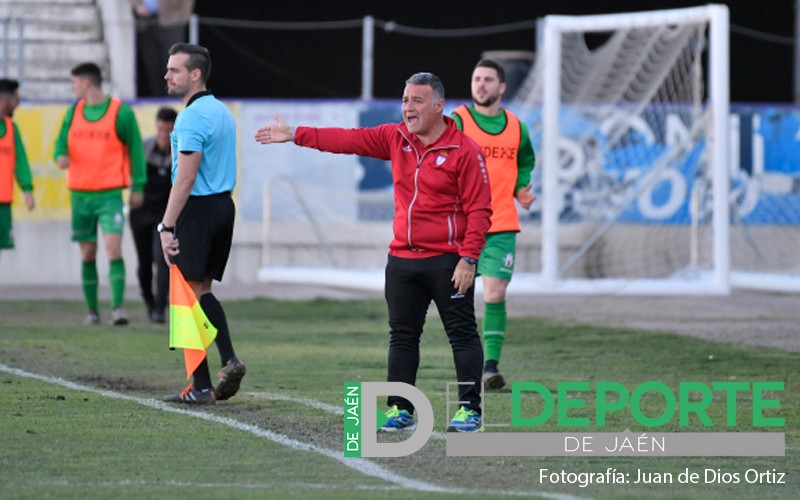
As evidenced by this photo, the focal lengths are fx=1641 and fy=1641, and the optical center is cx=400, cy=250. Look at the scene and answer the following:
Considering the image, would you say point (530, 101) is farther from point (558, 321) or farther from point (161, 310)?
point (161, 310)

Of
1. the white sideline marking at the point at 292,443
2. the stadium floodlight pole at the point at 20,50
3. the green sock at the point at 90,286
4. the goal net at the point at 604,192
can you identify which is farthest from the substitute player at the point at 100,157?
the stadium floodlight pole at the point at 20,50

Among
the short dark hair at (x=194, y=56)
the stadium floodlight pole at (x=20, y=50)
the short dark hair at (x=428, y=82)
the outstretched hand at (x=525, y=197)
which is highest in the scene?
the stadium floodlight pole at (x=20, y=50)

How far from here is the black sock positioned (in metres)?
9.64

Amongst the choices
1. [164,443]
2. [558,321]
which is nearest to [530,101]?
[558,321]

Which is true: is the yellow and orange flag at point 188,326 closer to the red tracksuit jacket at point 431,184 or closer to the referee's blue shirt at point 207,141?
the referee's blue shirt at point 207,141

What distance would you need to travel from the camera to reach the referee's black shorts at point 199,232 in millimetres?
9609

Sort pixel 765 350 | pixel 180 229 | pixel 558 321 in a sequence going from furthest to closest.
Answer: pixel 558 321 < pixel 765 350 < pixel 180 229

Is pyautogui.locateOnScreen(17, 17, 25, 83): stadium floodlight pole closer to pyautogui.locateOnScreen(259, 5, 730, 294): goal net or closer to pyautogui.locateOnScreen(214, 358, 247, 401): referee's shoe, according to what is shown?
pyautogui.locateOnScreen(259, 5, 730, 294): goal net

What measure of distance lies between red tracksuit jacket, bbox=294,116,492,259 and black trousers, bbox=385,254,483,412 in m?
0.08

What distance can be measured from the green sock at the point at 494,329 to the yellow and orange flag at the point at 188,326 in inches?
84.5

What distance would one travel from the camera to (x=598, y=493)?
6.88m

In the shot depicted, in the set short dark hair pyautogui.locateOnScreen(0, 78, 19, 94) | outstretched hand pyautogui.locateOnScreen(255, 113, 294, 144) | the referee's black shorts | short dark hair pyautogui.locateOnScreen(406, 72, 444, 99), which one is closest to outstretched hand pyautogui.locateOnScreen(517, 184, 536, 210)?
the referee's black shorts

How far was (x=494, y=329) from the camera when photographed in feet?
35.9

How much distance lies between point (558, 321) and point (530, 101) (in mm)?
5692
